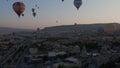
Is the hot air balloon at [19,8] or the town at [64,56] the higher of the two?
the hot air balloon at [19,8]

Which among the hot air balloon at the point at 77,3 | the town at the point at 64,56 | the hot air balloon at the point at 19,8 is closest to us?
the town at the point at 64,56

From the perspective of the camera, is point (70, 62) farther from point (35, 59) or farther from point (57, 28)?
point (57, 28)

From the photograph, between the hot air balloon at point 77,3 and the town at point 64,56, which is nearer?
the town at point 64,56

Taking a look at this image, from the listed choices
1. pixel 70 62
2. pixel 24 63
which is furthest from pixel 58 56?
pixel 70 62

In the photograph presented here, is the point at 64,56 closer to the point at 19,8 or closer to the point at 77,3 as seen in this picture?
the point at 77,3

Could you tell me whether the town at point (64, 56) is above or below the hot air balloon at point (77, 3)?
below

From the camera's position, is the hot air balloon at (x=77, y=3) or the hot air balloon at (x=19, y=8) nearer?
the hot air balloon at (x=19, y=8)

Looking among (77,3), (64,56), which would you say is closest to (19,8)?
(77,3)

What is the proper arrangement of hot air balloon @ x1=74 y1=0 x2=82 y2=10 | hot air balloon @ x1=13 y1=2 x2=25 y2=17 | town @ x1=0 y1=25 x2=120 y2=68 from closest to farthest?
town @ x1=0 y1=25 x2=120 y2=68 → hot air balloon @ x1=13 y1=2 x2=25 y2=17 → hot air balloon @ x1=74 y1=0 x2=82 y2=10

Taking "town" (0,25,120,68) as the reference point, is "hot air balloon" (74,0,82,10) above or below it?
above

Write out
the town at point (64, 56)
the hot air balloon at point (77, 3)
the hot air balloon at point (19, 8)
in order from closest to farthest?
the town at point (64, 56), the hot air balloon at point (19, 8), the hot air balloon at point (77, 3)

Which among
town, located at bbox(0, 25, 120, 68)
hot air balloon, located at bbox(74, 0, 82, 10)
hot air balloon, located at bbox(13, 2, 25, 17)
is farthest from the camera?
hot air balloon, located at bbox(74, 0, 82, 10)
